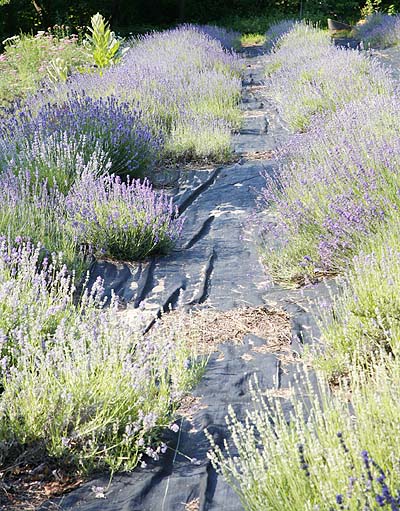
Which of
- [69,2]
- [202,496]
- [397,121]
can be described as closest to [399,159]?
[397,121]

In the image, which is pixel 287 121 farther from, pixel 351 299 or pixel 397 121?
pixel 351 299

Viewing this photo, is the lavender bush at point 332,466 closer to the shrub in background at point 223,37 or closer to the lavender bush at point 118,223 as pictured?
the lavender bush at point 118,223

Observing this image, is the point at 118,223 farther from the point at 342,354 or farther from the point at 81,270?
the point at 342,354

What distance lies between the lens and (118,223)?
15.2ft

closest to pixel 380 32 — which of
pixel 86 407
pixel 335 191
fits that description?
pixel 335 191

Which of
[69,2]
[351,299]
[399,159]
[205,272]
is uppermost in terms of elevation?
[69,2]

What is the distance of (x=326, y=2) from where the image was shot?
2453 centimetres

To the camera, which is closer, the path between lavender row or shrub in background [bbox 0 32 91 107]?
the path between lavender row

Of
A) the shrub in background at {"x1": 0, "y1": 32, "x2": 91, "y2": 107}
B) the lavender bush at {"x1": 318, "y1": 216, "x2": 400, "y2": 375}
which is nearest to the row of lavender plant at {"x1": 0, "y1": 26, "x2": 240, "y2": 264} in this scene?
the shrub in background at {"x1": 0, "y1": 32, "x2": 91, "y2": 107}

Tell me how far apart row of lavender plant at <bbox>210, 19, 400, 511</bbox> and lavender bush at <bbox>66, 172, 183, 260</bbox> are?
844 mm

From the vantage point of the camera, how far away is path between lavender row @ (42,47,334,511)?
7.80ft

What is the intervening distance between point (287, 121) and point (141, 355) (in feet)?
20.2

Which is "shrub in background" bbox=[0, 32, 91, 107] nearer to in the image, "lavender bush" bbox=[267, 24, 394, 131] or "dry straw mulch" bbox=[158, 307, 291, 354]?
"lavender bush" bbox=[267, 24, 394, 131]

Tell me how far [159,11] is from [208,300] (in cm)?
2347
